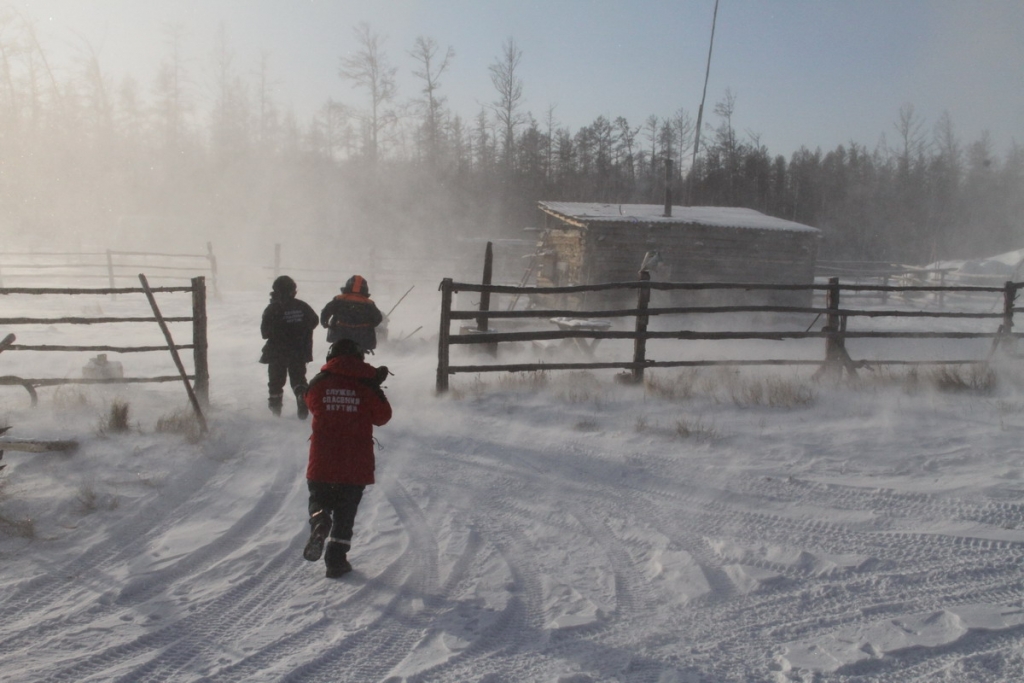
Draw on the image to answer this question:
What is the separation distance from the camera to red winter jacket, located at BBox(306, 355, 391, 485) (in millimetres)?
4125

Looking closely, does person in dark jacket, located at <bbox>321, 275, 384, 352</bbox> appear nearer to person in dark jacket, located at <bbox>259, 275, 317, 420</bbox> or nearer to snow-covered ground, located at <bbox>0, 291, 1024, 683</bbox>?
person in dark jacket, located at <bbox>259, 275, 317, 420</bbox>

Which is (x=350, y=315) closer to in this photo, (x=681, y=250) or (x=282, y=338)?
(x=282, y=338)

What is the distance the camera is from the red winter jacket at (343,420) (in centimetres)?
412

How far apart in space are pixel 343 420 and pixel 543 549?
1495 mm

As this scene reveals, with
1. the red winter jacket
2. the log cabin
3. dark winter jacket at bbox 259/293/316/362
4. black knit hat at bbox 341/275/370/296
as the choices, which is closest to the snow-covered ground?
the red winter jacket

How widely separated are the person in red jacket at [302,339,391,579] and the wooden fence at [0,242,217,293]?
19.3m

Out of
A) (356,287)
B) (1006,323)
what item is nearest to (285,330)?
(356,287)

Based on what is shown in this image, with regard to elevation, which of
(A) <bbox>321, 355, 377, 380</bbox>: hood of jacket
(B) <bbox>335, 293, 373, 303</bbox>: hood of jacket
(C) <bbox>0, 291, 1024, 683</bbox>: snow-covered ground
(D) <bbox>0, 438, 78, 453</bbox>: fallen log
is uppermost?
(B) <bbox>335, 293, 373, 303</bbox>: hood of jacket

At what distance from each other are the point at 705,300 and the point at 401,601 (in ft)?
58.1

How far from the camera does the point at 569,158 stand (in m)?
59.1

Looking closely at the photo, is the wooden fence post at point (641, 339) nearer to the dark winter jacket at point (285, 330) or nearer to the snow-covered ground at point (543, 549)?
the snow-covered ground at point (543, 549)

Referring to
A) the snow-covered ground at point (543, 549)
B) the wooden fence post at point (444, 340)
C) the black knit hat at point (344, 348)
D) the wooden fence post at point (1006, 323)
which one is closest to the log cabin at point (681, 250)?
the wooden fence post at point (1006, 323)

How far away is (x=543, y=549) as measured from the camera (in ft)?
14.6

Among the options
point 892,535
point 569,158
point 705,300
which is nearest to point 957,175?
point 569,158
